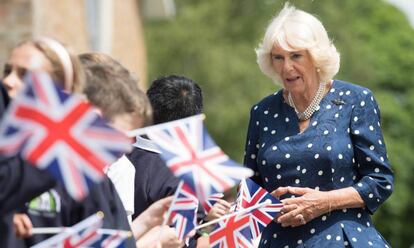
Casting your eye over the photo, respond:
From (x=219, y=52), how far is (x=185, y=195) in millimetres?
29058

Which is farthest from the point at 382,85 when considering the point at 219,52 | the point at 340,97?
the point at 340,97

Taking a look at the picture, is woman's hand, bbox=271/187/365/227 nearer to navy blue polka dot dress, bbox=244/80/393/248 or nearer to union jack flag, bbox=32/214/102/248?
navy blue polka dot dress, bbox=244/80/393/248

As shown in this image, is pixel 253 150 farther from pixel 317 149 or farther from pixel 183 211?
pixel 183 211

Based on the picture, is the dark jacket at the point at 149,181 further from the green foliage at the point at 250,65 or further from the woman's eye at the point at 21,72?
the green foliage at the point at 250,65

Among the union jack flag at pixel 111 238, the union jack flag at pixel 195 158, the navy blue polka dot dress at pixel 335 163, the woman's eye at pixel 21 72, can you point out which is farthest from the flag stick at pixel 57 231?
the navy blue polka dot dress at pixel 335 163

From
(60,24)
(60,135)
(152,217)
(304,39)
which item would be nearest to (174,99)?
(304,39)

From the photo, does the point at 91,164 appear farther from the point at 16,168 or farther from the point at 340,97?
the point at 340,97

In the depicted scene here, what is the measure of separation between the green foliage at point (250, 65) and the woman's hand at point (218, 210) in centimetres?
2055

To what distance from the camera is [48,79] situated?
3777 millimetres

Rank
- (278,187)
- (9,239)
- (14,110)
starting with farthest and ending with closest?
(278,187)
(9,239)
(14,110)

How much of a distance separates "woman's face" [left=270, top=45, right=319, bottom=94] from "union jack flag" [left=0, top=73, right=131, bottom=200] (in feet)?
7.54

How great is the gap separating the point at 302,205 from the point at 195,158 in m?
1.56

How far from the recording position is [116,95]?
438cm

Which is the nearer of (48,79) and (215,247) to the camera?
(48,79)
